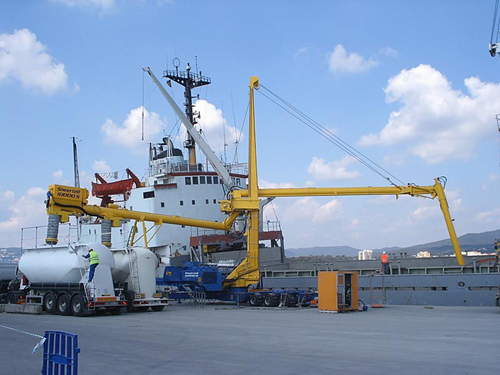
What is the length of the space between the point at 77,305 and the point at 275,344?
406 inches

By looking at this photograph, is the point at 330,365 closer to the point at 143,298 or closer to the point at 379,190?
the point at 143,298

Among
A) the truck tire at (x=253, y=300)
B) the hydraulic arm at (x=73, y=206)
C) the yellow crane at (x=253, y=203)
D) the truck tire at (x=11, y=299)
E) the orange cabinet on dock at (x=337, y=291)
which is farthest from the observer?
the yellow crane at (x=253, y=203)

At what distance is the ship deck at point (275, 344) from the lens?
8781 millimetres

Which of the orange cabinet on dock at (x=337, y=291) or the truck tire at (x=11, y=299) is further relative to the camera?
the truck tire at (x=11, y=299)

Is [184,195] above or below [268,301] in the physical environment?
above

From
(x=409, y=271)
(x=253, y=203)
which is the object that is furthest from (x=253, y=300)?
(x=409, y=271)

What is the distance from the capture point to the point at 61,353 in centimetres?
661

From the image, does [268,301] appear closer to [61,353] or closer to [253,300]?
[253,300]

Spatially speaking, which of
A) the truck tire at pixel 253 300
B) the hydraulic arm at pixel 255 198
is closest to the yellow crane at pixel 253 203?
the hydraulic arm at pixel 255 198

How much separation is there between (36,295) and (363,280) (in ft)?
44.6

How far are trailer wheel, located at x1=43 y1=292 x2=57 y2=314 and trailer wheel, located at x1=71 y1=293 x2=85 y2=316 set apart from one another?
114cm

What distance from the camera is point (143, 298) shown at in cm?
2072

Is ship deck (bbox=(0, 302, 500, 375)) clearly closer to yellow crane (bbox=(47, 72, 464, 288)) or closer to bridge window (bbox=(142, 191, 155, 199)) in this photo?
yellow crane (bbox=(47, 72, 464, 288))

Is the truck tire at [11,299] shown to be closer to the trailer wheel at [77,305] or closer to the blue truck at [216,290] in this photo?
the trailer wheel at [77,305]
